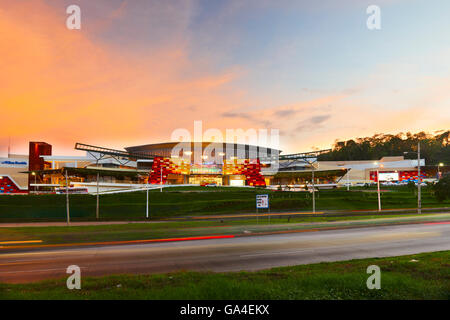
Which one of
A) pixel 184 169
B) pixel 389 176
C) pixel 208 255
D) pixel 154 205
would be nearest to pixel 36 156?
pixel 184 169

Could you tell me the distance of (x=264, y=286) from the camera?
830cm

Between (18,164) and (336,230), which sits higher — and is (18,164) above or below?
above

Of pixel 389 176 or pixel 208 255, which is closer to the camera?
pixel 208 255

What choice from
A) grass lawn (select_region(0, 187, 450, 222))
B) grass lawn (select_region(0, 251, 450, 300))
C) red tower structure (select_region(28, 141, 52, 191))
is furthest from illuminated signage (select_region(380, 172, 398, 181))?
red tower structure (select_region(28, 141, 52, 191))

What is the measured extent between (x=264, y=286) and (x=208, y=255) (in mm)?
7624

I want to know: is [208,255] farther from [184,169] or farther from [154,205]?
[184,169]

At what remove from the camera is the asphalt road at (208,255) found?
1269cm

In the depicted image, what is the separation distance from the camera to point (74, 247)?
19.0 m

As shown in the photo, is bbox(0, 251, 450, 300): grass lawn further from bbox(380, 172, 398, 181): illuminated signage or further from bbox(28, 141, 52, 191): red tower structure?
bbox(380, 172, 398, 181): illuminated signage

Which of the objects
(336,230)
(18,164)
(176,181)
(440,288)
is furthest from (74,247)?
(18,164)

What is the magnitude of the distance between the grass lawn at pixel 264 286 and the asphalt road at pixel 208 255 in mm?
2644

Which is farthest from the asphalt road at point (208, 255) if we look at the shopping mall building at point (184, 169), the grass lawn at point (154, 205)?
the shopping mall building at point (184, 169)
